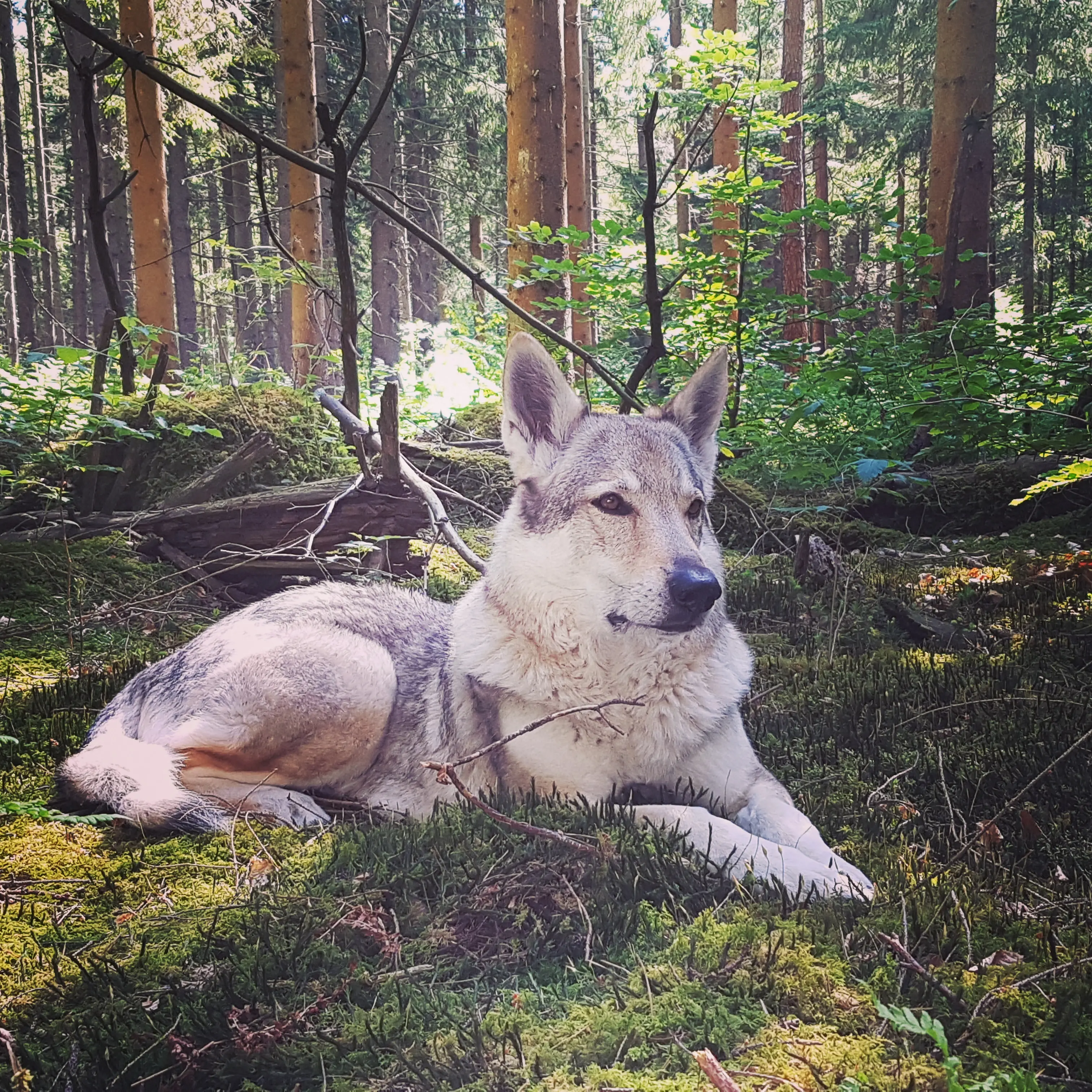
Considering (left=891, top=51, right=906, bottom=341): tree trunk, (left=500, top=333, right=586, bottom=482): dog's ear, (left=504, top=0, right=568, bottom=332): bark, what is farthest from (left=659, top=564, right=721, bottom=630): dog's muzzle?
(left=504, top=0, right=568, bottom=332): bark

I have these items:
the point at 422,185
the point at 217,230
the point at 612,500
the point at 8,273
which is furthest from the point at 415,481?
the point at 8,273

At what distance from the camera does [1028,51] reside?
18438mm

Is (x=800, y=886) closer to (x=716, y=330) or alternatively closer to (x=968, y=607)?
(x=968, y=607)

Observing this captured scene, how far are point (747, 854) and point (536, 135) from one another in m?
8.93

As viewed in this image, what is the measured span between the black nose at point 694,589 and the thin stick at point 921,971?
1.26 metres

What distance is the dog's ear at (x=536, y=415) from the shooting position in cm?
385

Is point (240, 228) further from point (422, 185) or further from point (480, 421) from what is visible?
point (480, 421)

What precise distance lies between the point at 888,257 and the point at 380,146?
1690 centimetres

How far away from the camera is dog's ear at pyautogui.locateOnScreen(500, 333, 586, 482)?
3.85 meters

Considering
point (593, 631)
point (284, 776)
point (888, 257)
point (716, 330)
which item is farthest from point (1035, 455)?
point (284, 776)

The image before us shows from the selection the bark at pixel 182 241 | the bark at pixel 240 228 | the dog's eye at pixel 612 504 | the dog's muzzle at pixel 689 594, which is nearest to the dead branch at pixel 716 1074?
the dog's muzzle at pixel 689 594

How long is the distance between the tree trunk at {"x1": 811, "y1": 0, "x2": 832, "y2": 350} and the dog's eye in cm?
1941

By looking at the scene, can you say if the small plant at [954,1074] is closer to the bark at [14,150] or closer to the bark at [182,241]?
the bark at [182,241]

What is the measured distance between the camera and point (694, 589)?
305 cm
